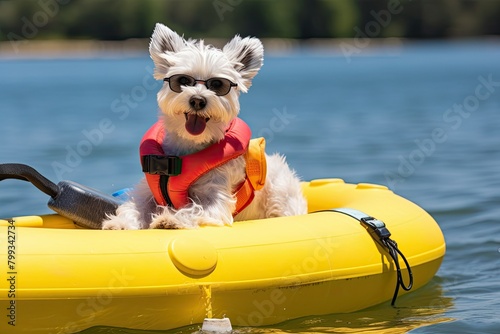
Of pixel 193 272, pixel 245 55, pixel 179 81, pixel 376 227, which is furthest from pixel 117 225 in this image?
pixel 376 227

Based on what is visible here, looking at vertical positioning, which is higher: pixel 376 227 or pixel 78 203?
pixel 78 203

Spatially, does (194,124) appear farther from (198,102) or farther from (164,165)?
(164,165)

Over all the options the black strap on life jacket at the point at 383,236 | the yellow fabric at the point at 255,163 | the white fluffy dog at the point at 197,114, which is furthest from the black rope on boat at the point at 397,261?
the white fluffy dog at the point at 197,114

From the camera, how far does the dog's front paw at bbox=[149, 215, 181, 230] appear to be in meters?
5.73

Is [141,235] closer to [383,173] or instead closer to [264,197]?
[264,197]

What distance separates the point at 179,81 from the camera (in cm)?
566

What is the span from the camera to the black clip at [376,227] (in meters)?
6.19

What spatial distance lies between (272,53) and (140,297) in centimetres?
7140

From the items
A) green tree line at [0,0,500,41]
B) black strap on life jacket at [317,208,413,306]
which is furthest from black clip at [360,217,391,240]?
green tree line at [0,0,500,41]

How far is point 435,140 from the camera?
16875 mm

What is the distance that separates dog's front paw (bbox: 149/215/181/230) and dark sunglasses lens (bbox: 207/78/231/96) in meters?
0.79

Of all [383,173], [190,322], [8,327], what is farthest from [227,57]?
[383,173]

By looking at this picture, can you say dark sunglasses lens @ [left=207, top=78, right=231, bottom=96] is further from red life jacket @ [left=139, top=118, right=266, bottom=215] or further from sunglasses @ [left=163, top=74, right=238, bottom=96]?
red life jacket @ [left=139, top=118, right=266, bottom=215]

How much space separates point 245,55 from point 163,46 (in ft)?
1.63
